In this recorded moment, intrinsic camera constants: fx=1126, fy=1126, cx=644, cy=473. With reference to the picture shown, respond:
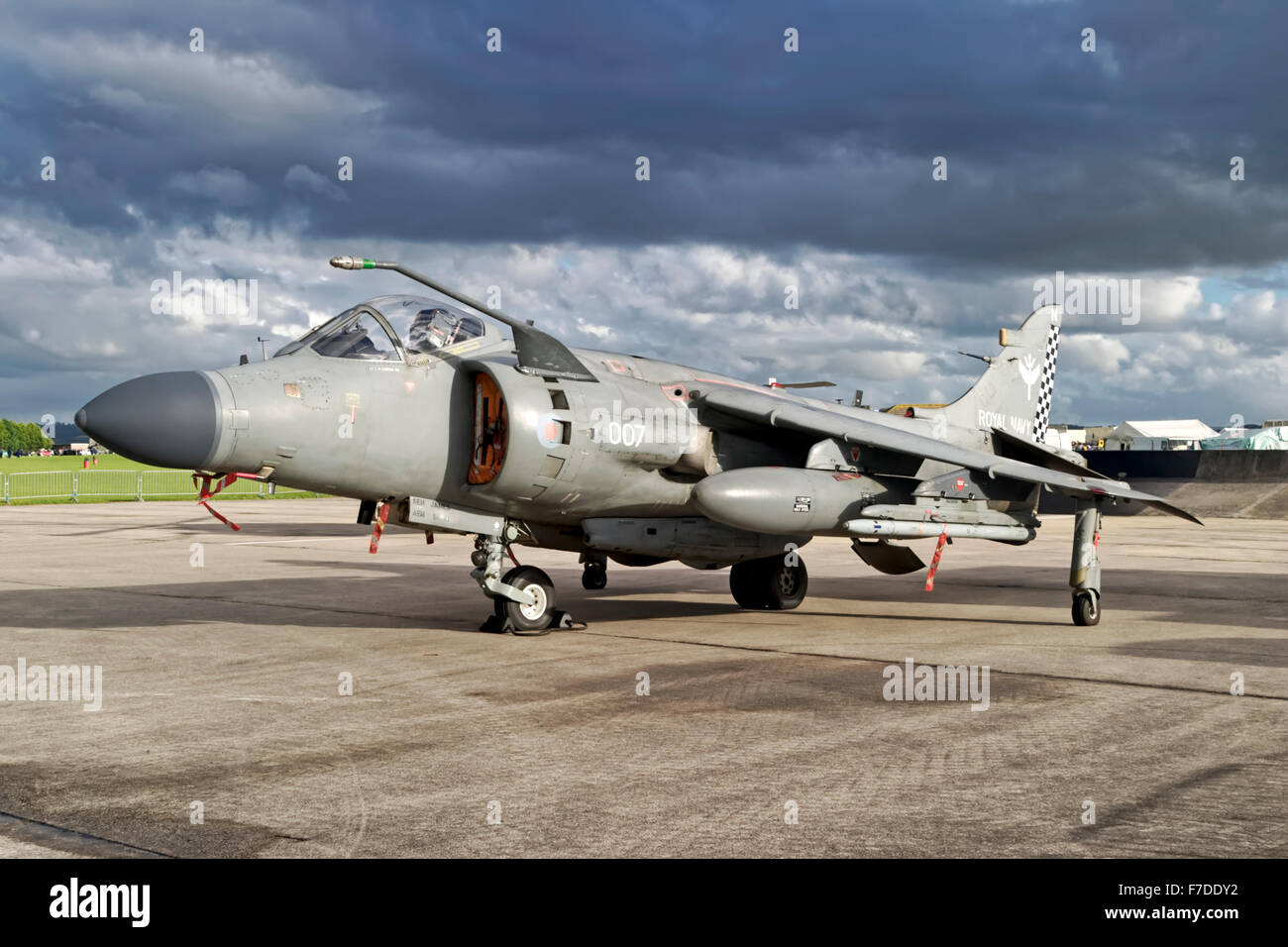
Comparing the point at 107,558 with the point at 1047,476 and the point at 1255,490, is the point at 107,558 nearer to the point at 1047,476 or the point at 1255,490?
the point at 1047,476

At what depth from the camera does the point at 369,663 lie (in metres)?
9.73

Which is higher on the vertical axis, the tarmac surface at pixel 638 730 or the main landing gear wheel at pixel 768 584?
the main landing gear wheel at pixel 768 584

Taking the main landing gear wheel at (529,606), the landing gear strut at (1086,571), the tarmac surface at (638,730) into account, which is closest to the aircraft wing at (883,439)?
the landing gear strut at (1086,571)

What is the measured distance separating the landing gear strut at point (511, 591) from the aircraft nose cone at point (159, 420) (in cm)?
302

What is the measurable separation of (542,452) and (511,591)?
165 cm

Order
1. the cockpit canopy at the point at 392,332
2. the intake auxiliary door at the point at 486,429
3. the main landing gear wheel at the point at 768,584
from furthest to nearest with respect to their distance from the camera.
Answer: the main landing gear wheel at the point at 768,584
the intake auxiliary door at the point at 486,429
the cockpit canopy at the point at 392,332

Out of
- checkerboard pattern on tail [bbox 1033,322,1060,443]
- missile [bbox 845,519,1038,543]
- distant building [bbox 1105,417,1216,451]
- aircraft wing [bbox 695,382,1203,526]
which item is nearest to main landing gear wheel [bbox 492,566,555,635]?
aircraft wing [bbox 695,382,1203,526]

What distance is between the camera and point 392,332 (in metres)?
10.4

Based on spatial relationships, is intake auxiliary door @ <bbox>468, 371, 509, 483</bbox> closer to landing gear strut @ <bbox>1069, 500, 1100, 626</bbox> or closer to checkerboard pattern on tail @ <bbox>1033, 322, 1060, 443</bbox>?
landing gear strut @ <bbox>1069, 500, 1100, 626</bbox>

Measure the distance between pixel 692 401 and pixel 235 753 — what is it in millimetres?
6781

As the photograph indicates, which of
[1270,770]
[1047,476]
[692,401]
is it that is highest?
[692,401]

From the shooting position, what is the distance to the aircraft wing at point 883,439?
1150 cm

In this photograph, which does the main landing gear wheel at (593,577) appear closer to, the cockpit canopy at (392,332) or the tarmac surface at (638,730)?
A: the tarmac surface at (638,730)

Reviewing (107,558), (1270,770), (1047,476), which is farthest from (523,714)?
(107,558)
